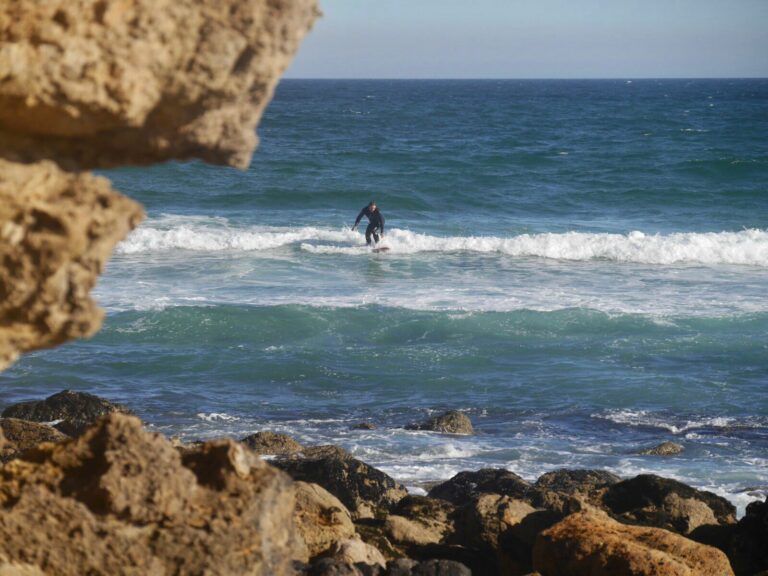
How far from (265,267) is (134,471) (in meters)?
21.6

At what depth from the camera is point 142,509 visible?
5.36 metres

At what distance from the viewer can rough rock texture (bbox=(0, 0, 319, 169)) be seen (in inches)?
168

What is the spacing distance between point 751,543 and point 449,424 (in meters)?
6.03

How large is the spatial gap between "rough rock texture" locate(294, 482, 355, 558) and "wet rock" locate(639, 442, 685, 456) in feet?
19.1

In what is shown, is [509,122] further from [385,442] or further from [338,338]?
[385,442]

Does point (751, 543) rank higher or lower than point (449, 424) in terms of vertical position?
higher

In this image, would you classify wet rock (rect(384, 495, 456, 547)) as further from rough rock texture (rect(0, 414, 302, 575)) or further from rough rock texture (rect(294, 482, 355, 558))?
rough rock texture (rect(0, 414, 302, 575))

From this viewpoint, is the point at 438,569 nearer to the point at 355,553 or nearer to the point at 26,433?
the point at 355,553

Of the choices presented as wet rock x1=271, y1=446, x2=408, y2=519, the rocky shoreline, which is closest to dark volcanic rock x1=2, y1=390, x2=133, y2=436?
the rocky shoreline

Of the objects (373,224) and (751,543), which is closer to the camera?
(751,543)

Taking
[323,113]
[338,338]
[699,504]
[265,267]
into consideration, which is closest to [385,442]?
[699,504]

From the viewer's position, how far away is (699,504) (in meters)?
10.4

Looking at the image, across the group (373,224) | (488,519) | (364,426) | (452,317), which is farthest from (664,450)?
(373,224)

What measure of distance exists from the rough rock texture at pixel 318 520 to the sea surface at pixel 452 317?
370 cm
